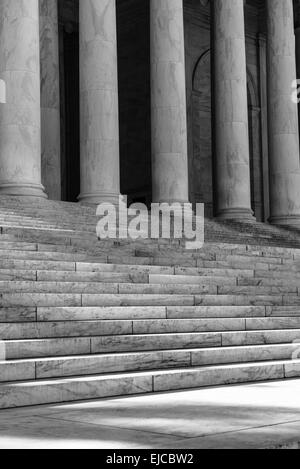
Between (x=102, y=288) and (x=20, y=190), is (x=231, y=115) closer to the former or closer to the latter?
(x=20, y=190)

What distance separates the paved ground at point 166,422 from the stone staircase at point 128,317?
7.93 feet

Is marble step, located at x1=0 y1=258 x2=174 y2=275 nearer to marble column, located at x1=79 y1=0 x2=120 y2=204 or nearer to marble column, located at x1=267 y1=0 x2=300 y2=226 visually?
marble column, located at x1=79 y1=0 x2=120 y2=204

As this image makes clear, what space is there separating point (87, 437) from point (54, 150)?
71.5m

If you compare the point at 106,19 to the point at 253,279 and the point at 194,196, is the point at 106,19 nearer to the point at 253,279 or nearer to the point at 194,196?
the point at 253,279

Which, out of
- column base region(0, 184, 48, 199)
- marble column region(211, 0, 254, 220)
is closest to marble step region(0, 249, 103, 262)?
column base region(0, 184, 48, 199)

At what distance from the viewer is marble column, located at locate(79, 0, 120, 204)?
77750 mm

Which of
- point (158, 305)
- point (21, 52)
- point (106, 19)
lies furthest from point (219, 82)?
point (158, 305)

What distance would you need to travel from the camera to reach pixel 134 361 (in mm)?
32656

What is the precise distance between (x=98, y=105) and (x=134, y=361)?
49.2m

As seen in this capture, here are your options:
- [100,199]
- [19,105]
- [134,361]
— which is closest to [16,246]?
[134,361]

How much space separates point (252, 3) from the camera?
452 ft

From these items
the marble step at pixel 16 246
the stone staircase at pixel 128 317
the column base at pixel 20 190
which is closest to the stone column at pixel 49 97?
the column base at pixel 20 190

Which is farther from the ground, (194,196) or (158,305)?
(194,196)

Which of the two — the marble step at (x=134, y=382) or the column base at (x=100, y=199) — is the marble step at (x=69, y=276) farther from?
the column base at (x=100, y=199)
